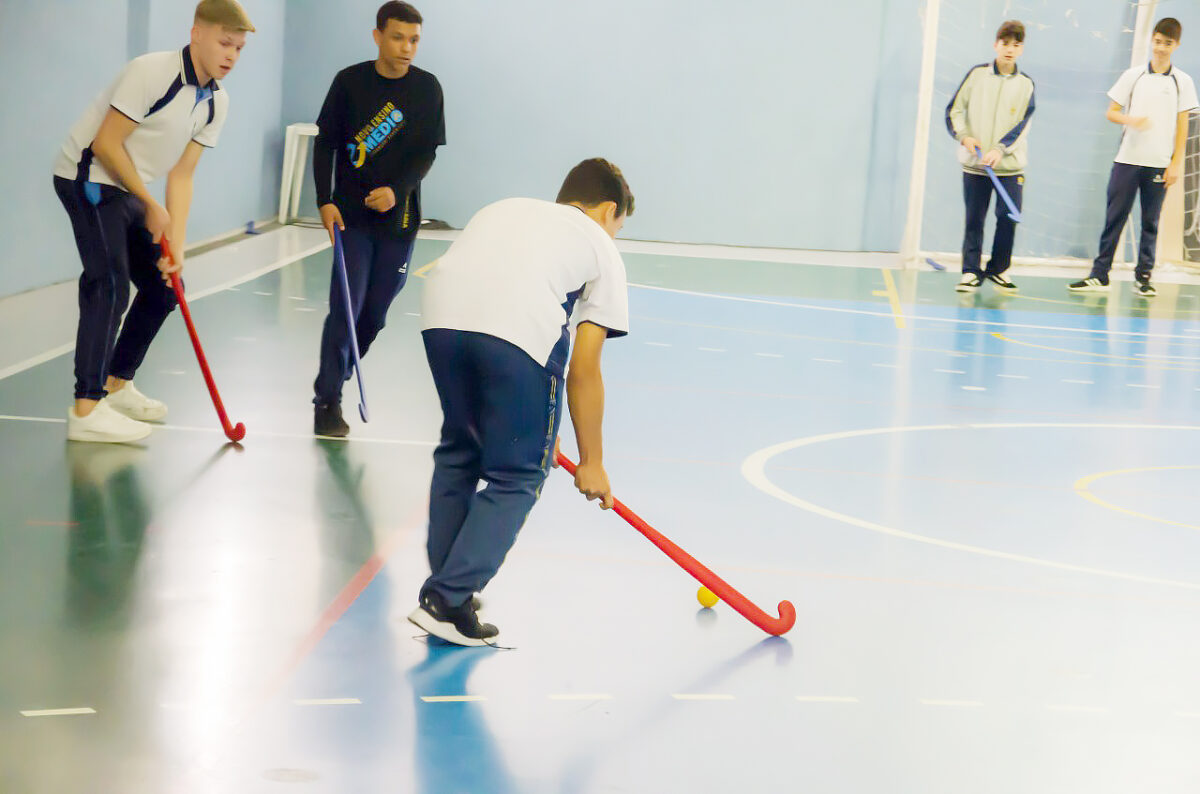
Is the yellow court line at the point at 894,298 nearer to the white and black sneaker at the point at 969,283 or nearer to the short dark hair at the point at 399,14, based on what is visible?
the white and black sneaker at the point at 969,283

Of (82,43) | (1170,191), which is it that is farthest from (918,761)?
(1170,191)

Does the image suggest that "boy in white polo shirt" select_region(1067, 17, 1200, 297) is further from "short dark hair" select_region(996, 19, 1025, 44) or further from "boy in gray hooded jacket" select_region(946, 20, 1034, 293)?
"short dark hair" select_region(996, 19, 1025, 44)

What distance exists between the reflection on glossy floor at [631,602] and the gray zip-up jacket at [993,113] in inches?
166

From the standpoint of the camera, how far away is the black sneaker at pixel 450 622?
3.00 meters

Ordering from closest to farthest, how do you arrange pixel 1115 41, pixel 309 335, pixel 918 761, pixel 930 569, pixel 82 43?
→ pixel 918 761 → pixel 930 569 → pixel 309 335 → pixel 82 43 → pixel 1115 41

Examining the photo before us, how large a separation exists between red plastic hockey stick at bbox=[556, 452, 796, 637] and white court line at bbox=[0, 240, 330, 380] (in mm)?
3162

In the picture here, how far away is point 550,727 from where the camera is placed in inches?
104

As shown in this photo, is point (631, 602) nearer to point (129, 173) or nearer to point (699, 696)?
point (699, 696)

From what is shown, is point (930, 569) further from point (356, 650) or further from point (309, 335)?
point (309, 335)

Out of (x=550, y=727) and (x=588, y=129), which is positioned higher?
(x=588, y=129)

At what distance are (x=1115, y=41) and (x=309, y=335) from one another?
8.70m

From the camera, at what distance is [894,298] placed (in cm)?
963

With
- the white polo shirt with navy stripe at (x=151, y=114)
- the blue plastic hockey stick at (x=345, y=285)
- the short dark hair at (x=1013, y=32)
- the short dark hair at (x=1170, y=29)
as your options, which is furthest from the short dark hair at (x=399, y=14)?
the short dark hair at (x=1170, y=29)

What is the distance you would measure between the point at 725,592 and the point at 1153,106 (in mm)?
8335
